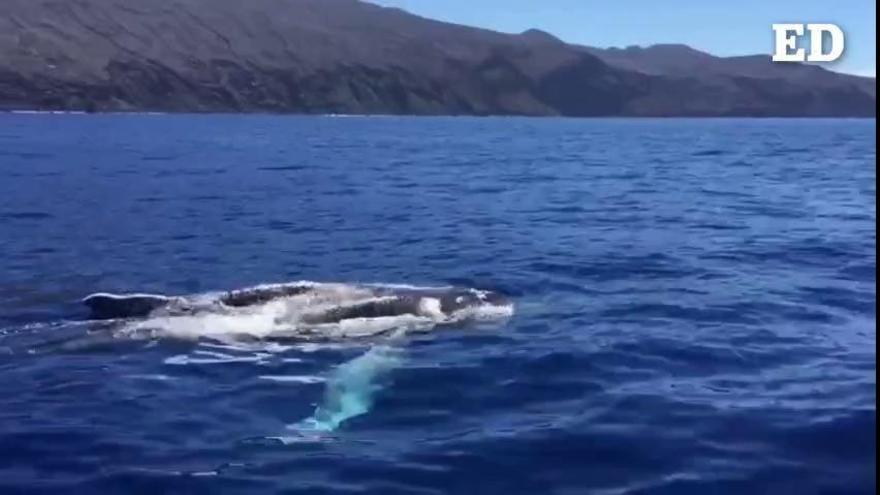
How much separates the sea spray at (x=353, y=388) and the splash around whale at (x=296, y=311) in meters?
1.84

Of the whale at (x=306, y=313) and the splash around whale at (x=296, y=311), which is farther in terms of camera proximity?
the splash around whale at (x=296, y=311)

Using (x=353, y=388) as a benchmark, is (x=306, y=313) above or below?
above

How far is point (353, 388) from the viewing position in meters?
15.7

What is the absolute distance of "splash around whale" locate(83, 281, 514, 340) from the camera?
19.8 m

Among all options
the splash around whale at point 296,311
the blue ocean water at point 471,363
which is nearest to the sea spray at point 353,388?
the blue ocean water at point 471,363

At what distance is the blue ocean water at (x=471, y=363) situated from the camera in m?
12.6

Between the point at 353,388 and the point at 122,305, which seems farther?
the point at 122,305

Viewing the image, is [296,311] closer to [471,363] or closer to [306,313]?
[306,313]

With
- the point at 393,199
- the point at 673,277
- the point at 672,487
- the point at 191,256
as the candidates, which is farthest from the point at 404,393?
the point at 393,199

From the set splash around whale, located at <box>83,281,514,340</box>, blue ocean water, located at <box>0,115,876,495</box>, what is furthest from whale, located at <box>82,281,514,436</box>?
blue ocean water, located at <box>0,115,876,495</box>

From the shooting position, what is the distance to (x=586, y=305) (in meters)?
22.4

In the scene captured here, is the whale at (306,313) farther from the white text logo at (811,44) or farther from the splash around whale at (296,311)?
the white text logo at (811,44)

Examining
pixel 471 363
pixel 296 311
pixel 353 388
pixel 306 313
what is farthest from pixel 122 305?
pixel 471 363

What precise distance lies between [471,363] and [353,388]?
253cm
